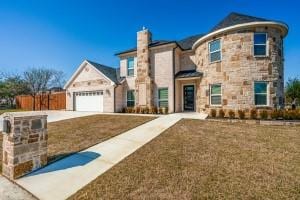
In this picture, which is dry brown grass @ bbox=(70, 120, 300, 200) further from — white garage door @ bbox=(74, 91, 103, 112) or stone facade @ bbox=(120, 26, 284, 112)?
white garage door @ bbox=(74, 91, 103, 112)

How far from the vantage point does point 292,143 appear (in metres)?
6.70

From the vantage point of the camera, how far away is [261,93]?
12125 mm

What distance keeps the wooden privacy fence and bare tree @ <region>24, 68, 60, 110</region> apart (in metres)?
2.77

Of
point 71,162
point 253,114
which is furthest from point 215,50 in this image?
point 71,162

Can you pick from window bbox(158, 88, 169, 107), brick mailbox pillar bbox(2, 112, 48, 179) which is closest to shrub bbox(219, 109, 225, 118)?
window bbox(158, 88, 169, 107)

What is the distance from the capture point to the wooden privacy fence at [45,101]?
23.6m

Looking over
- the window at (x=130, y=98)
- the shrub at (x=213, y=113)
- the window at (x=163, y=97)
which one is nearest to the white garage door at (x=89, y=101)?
the window at (x=130, y=98)

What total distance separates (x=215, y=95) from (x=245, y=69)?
107 inches

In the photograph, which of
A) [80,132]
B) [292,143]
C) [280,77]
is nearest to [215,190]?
[292,143]

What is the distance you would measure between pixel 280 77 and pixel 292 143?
7.78m

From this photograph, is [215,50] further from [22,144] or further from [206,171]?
[22,144]

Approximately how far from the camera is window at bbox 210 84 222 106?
43.6ft

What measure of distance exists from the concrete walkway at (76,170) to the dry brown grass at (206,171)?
325 millimetres

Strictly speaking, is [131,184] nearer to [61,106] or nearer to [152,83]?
[152,83]
